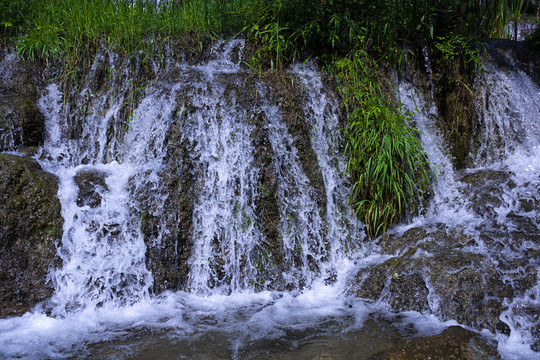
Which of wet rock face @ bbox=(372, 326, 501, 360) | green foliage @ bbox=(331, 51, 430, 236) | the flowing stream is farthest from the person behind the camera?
green foliage @ bbox=(331, 51, 430, 236)

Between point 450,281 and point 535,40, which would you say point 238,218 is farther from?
point 535,40

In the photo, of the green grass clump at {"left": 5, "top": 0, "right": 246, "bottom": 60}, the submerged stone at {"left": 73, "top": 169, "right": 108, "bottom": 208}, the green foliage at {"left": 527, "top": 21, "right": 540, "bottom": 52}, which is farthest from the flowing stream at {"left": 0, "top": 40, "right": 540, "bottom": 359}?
the green foliage at {"left": 527, "top": 21, "right": 540, "bottom": 52}

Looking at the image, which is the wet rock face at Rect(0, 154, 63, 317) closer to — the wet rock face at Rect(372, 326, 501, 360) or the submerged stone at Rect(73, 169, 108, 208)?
the submerged stone at Rect(73, 169, 108, 208)

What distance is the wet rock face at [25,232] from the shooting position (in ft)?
10.2

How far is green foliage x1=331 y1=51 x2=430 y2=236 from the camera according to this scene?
12.6 ft

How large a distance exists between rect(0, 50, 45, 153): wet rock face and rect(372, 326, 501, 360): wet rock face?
3.79 meters

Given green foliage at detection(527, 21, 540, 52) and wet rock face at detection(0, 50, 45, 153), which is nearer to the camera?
wet rock face at detection(0, 50, 45, 153)

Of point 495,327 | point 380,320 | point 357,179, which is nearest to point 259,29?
point 357,179

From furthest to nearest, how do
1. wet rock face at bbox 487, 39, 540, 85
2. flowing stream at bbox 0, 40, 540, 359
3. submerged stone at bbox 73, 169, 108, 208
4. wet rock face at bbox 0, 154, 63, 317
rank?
wet rock face at bbox 487, 39, 540, 85 → submerged stone at bbox 73, 169, 108, 208 → wet rock face at bbox 0, 154, 63, 317 → flowing stream at bbox 0, 40, 540, 359

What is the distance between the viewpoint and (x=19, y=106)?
4.08 m

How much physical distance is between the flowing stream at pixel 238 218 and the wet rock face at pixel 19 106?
15cm

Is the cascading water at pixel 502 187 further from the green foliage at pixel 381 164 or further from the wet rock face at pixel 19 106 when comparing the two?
the wet rock face at pixel 19 106

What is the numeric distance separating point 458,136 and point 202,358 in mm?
3772

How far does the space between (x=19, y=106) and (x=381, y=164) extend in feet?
12.0
